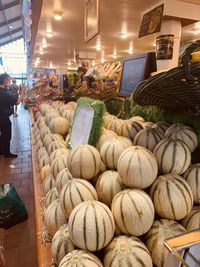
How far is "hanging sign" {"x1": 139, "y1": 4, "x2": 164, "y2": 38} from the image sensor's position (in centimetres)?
203

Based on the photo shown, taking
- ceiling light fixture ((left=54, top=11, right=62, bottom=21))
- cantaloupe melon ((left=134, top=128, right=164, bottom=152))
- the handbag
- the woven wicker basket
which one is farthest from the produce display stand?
ceiling light fixture ((left=54, top=11, right=62, bottom=21))

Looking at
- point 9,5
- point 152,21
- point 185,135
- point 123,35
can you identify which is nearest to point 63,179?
point 185,135

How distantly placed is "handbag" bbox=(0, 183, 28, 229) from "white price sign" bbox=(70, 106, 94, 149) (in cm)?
150

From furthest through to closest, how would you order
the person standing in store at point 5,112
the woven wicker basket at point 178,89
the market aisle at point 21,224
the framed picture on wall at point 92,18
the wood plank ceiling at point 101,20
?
1. the person standing in store at point 5,112
2. the wood plank ceiling at point 101,20
3. the framed picture on wall at point 92,18
4. the market aisle at point 21,224
5. the woven wicker basket at point 178,89

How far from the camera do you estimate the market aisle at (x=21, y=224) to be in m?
2.15

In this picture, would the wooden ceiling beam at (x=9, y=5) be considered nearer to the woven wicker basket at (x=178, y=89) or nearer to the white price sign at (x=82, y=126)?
the white price sign at (x=82, y=126)

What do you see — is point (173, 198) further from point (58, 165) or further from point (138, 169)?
point (58, 165)

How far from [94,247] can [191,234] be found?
29 centimetres

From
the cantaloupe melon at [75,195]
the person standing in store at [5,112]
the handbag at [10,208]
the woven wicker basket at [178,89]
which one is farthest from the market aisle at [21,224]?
the woven wicker basket at [178,89]

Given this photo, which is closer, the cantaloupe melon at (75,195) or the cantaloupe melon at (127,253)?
the cantaloupe melon at (127,253)

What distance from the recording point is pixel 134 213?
0.71 m

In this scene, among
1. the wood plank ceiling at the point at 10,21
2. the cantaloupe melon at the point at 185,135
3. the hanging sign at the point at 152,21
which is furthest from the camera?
the wood plank ceiling at the point at 10,21

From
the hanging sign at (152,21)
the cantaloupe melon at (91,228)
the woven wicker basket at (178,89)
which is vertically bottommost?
the cantaloupe melon at (91,228)

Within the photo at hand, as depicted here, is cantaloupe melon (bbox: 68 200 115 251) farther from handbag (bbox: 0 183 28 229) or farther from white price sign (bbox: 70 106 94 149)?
handbag (bbox: 0 183 28 229)
